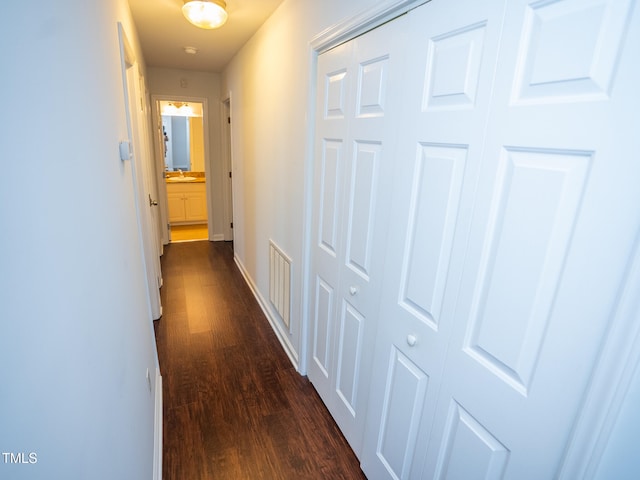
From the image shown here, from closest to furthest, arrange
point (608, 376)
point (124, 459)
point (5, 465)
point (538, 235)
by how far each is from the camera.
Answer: point (5, 465) < point (608, 376) < point (538, 235) < point (124, 459)

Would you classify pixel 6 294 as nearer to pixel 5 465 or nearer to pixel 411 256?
pixel 5 465

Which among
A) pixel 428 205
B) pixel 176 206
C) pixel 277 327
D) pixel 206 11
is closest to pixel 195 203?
pixel 176 206

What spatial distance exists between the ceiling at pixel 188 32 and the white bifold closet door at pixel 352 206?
113 cm

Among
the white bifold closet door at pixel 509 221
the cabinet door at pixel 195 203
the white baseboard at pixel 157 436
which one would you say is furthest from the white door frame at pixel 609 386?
the cabinet door at pixel 195 203

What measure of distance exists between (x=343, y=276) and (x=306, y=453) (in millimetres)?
967

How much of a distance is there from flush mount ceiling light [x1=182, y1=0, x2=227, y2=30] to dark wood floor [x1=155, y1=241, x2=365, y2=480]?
2.34 meters

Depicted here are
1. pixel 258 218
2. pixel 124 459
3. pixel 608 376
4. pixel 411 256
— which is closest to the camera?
pixel 608 376

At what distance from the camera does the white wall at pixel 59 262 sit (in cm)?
47

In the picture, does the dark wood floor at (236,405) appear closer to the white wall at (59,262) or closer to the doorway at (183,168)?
the white wall at (59,262)

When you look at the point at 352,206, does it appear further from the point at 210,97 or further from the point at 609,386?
the point at 210,97

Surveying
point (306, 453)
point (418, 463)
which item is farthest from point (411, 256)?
point (306, 453)

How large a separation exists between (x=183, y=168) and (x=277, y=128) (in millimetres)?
5219

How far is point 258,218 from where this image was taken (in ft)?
10.6

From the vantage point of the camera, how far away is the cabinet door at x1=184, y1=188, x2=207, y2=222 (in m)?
6.07
